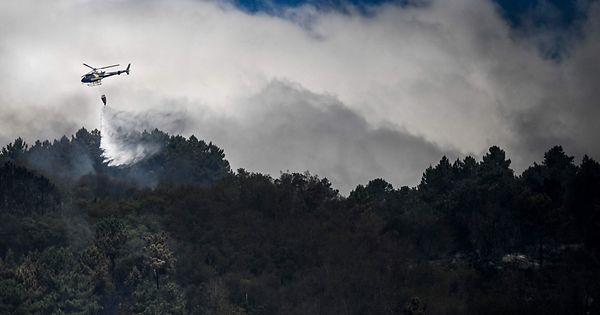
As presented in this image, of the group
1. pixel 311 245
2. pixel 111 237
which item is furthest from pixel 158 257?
pixel 311 245

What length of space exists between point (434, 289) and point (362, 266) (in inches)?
420

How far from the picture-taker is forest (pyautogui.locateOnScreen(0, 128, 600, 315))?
414 feet

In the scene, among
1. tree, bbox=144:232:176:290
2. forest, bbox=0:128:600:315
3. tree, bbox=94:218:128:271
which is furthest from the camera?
tree, bbox=94:218:128:271

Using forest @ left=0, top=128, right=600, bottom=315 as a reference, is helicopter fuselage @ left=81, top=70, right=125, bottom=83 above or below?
above

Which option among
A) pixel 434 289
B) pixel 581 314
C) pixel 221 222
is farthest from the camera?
pixel 221 222

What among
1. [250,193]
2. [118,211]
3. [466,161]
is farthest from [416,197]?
[118,211]

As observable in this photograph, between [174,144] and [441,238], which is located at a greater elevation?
[174,144]

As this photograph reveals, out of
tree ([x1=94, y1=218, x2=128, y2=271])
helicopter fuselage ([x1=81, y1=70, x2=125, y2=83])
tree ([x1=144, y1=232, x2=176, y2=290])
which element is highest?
helicopter fuselage ([x1=81, y1=70, x2=125, y2=83])

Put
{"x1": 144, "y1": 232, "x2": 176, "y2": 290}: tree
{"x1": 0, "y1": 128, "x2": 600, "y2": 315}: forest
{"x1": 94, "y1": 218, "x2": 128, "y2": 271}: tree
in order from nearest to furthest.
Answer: {"x1": 0, "y1": 128, "x2": 600, "y2": 315}: forest → {"x1": 144, "y1": 232, "x2": 176, "y2": 290}: tree → {"x1": 94, "y1": 218, "x2": 128, "y2": 271}: tree

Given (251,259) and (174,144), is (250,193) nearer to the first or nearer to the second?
(251,259)

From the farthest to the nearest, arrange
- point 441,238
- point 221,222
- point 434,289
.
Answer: point 221,222 < point 441,238 < point 434,289

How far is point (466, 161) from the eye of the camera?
15825 centimetres

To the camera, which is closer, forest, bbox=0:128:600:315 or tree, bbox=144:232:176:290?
forest, bbox=0:128:600:315

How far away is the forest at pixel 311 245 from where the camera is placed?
126 m
